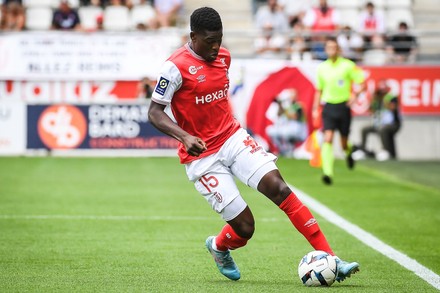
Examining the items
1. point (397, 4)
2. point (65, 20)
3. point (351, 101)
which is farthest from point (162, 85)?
point (397, 4)

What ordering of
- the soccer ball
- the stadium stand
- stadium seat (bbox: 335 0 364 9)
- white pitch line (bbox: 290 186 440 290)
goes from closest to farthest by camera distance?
the soccer ball
white pitch line (bbox: 290 186 440 290)
the stadium stand
stadium seat (bbox: 335 0 364 9)

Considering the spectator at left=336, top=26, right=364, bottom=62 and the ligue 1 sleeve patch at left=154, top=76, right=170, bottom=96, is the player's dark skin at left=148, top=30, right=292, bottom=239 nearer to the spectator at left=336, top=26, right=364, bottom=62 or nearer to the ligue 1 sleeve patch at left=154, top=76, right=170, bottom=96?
the ligue 1 sleeve patch at left=154, top=76, right=170, bottom=96

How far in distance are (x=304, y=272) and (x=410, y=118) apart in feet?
63.5

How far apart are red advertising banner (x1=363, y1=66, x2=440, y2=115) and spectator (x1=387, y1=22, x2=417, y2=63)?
0.71m

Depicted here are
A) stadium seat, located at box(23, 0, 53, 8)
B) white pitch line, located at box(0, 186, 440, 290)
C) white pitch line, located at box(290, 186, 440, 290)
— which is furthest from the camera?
stadium seat, located at box(23, 0, 53, 8)

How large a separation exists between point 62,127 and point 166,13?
4862 mm

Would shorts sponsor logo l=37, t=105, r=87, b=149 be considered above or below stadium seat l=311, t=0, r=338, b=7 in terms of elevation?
below

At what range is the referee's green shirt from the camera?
61.4 feet

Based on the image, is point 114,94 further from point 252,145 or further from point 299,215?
point 299,215

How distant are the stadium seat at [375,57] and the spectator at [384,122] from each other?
4.78 feet

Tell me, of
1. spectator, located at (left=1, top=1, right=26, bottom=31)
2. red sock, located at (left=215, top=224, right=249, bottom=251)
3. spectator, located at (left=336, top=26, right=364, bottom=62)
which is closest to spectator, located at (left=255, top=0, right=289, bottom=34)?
spectator, located at (left=336, top=26, right=364, bottom=62)

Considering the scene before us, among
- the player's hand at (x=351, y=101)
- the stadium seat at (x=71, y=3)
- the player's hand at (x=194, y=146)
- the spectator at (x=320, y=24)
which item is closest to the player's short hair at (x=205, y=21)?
the player's hand at (x=194, y=146)

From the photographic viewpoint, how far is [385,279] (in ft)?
27.6

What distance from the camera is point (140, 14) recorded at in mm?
28688
